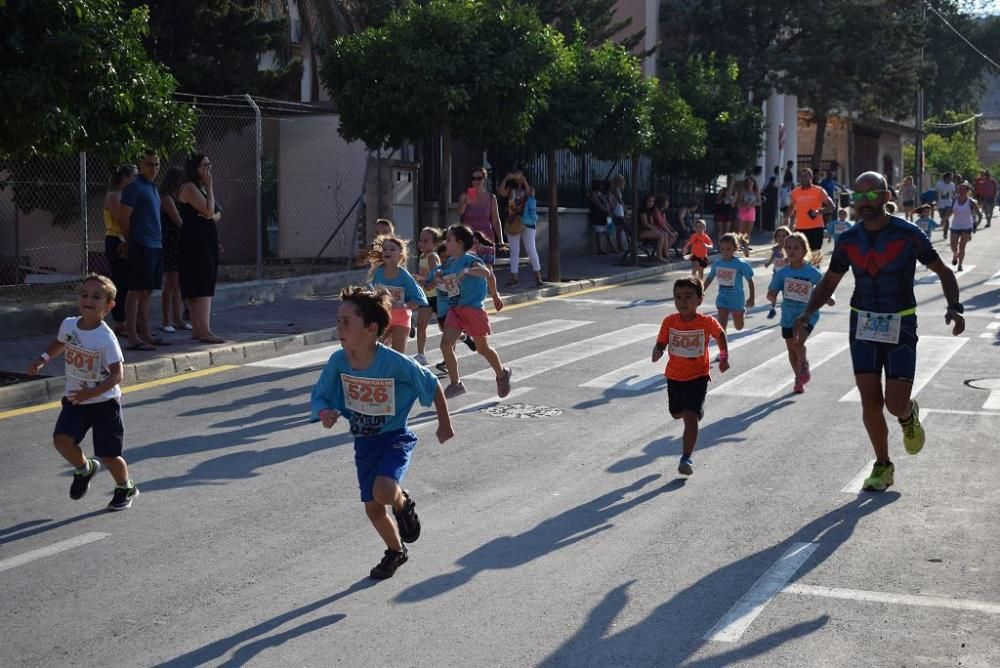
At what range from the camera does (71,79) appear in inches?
436

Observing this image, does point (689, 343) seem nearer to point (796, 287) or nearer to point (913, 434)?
point (913, 434)

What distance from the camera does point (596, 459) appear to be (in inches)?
353

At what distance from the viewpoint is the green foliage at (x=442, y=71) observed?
19125 mm

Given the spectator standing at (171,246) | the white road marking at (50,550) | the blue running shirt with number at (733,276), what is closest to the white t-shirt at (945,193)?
the blue running shirt with number at (733,276)

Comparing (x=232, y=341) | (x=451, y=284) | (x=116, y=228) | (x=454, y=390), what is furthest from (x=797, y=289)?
(x=116, y=228)

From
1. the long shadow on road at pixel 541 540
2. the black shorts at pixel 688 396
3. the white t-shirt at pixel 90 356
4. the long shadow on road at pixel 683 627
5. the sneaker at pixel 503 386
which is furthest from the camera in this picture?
the sneaker at pixel 503 386

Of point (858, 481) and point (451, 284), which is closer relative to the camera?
point (858, 481)

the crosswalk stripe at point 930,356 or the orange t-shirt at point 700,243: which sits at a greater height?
the orange t-shirt at point 700,243

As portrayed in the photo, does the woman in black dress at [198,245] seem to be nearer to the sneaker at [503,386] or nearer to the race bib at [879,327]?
the sneaker at [503,386]

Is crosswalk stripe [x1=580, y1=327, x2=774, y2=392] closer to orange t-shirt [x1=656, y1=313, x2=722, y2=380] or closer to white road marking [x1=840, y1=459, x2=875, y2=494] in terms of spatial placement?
orange t-shirt [x1=656, y1=313, x2=722, y2=380]

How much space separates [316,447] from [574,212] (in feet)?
66.0

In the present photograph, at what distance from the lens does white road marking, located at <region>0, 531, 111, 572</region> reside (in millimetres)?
6406

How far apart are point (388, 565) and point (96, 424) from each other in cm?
228

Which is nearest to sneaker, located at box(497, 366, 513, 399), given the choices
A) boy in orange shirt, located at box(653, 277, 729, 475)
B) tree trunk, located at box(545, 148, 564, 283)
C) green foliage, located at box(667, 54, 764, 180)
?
boy in orange shirt, located at box(653, 277, 729, 475)
